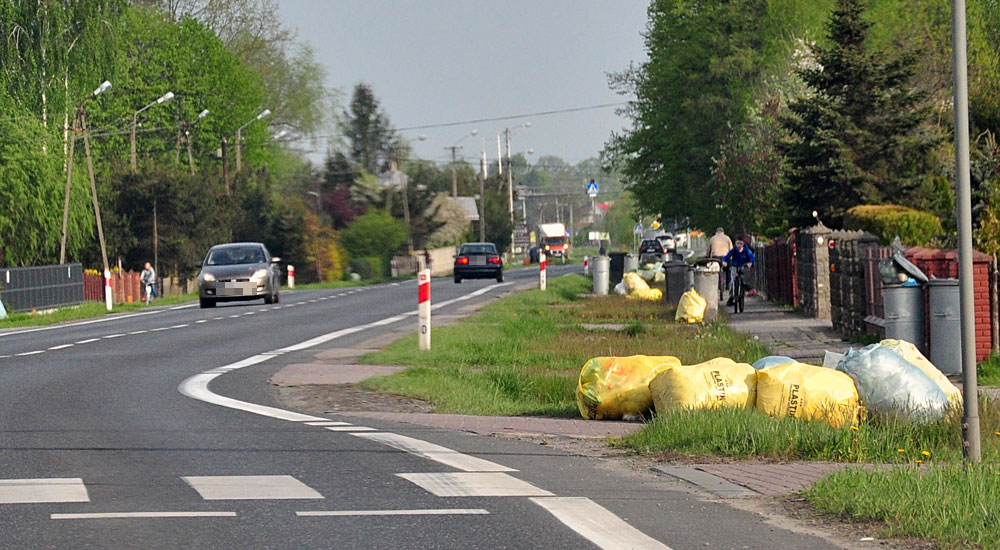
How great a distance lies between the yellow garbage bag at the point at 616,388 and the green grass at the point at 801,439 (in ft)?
5.34

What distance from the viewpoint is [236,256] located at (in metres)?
36.9

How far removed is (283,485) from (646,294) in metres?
30.5

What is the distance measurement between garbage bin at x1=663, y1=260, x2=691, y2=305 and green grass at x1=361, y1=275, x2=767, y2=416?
1.75 meters

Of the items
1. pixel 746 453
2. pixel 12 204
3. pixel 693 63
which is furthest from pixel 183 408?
pixel 693 63

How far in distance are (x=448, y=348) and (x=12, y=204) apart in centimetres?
3618

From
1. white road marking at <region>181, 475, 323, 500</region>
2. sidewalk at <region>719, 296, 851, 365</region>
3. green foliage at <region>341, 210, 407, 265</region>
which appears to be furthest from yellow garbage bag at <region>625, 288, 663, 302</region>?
green foliage at <region>341, 210, 407, 265</region>

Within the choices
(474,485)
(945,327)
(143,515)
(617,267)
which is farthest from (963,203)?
(617,267)

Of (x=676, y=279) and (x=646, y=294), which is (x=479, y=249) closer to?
(x=646, y=294)

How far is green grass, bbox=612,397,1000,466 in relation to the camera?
A: 9.25 metres

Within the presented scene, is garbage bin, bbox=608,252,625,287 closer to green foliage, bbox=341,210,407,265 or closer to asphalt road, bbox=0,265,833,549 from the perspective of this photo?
green foliage, bbox=341,210,407,265

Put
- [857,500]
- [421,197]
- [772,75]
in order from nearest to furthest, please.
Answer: [857,500] < [772,75] < [421,197]

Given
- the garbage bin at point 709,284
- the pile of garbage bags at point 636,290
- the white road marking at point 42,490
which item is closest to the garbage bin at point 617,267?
the pile of garbage bags at point 636,290

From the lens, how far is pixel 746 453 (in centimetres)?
943

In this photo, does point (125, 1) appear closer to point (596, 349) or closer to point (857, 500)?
point (596, 349)
